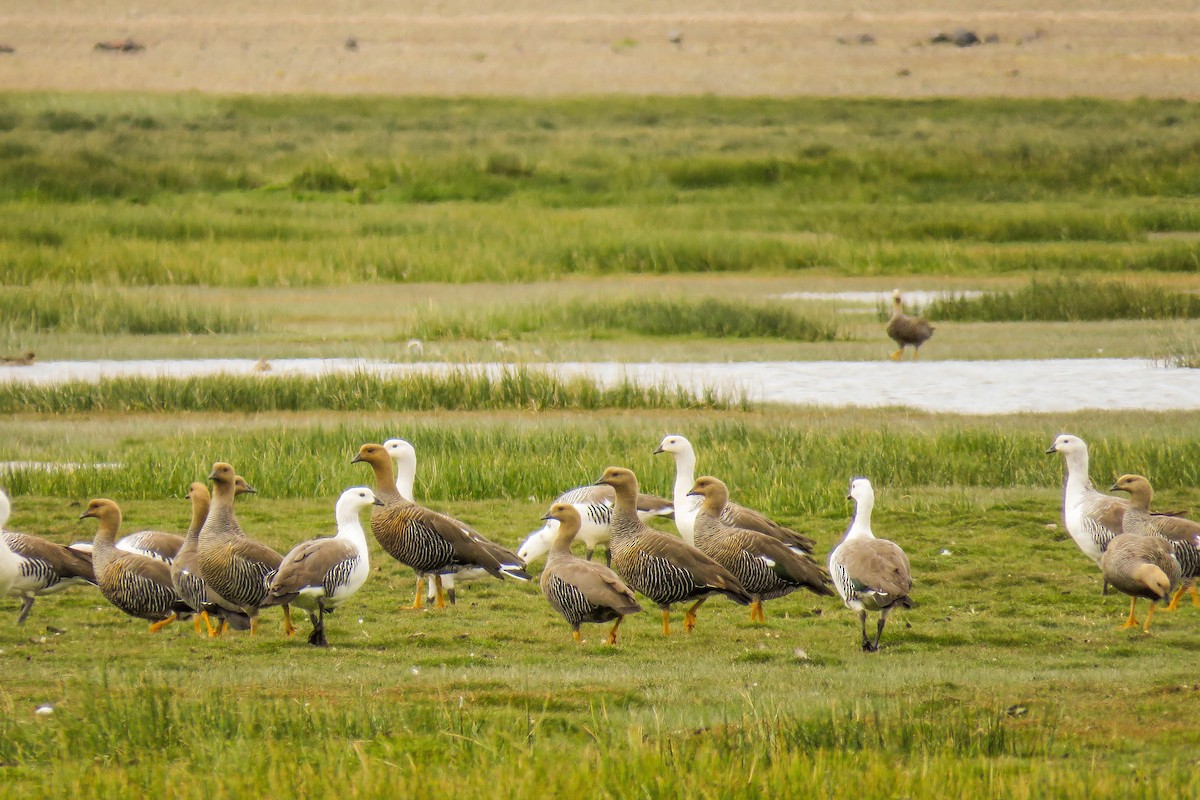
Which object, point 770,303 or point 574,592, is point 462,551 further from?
point 770,303

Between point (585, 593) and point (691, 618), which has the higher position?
point (585, 593)

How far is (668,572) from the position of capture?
1066cm

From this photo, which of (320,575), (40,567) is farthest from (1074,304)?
(40,567)

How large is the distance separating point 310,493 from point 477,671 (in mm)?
6830

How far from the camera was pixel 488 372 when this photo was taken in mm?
23172

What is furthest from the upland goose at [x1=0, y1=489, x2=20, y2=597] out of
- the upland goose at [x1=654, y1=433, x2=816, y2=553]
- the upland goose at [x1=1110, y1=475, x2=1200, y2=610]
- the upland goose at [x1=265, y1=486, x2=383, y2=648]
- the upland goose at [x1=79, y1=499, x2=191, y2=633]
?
the upland goose at [x1=1110, y1=475, x2=1200, y2=610]

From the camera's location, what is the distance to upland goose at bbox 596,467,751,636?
10609mm

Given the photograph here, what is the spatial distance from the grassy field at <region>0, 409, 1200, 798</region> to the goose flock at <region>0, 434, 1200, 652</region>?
27cm

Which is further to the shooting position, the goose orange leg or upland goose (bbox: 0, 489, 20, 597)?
the goose orange leg

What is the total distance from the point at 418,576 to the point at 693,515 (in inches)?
84.1

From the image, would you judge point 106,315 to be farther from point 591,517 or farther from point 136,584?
point 136,584

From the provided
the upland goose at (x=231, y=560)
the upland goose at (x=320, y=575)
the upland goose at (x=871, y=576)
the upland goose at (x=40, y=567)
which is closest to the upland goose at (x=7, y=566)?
the upland goose at (x=40, y=567)

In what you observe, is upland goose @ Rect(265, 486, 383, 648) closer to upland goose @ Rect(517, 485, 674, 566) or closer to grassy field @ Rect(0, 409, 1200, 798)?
grassy field @ Rect(0, 409, 1200, 798)

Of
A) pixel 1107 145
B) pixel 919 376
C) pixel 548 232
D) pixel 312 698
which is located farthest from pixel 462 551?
pixel 1107 145
